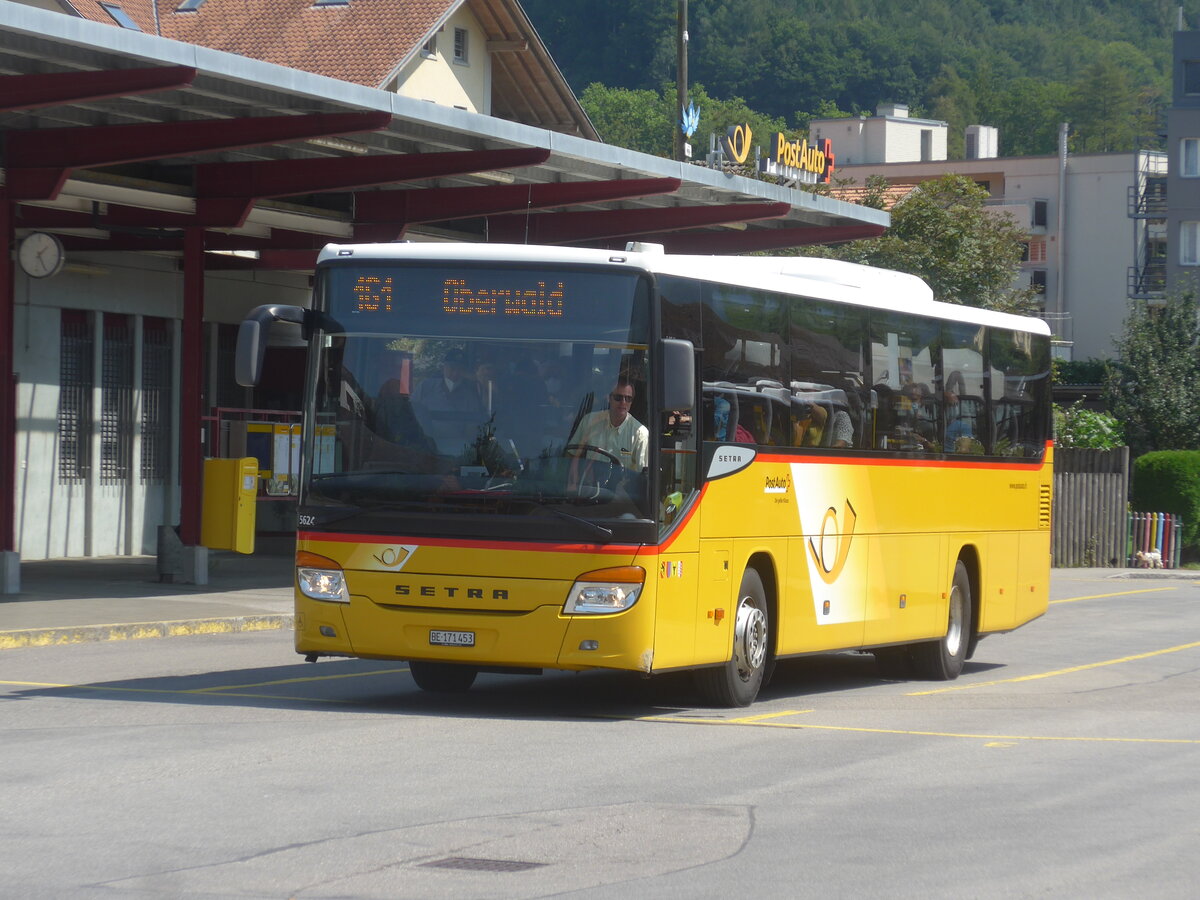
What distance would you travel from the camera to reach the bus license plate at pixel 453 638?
11703mm

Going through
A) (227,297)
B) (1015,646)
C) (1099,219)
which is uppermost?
(1099,219)

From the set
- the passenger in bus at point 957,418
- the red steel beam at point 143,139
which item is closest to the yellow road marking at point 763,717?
the passenger in bus at point 957,418

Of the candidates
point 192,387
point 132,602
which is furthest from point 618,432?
point 192,387

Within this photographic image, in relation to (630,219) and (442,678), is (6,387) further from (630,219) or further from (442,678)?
(630,219)

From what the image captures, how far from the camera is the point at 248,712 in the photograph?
1201 centimetres

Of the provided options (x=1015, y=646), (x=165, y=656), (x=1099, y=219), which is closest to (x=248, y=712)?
(x=165, y=656)

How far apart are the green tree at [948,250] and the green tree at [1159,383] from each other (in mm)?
4614

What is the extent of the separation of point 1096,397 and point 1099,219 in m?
27.6

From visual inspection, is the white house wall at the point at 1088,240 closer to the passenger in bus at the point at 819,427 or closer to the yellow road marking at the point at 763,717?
the passenger in bus at the point at 819,427

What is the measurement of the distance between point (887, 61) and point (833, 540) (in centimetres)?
15725

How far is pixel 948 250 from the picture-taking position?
49812 mm

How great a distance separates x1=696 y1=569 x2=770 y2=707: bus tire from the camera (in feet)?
41.8

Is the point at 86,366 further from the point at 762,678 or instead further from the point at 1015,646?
the point at 762,678

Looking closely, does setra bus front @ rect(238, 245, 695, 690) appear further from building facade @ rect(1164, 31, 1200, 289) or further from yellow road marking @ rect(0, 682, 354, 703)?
building facade @ rect(1164, 31, 1200, 289)
